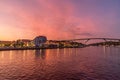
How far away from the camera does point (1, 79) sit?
1191 inches

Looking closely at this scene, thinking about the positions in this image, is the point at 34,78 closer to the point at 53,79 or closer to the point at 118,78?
the point at 53,79

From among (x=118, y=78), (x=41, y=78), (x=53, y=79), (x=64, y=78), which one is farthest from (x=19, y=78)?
(x=118, y=78)

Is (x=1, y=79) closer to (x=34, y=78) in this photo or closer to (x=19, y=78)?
(x=19, y=78)

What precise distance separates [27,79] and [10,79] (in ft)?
10.00

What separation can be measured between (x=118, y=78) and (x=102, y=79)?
333cm

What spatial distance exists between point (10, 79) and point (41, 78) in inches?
220

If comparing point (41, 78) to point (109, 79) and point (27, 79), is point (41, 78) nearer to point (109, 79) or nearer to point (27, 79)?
point (27, 79)

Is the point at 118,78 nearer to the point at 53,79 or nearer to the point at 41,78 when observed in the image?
the point at 53,79

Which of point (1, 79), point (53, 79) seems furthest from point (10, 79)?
point (53, 79)

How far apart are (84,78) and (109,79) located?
4616 mm

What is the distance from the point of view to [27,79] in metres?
30.6

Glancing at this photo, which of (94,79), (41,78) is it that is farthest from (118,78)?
(41,78)

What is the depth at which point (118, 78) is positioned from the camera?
31.8m

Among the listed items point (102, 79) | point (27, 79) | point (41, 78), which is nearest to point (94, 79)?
point (102, 79)
